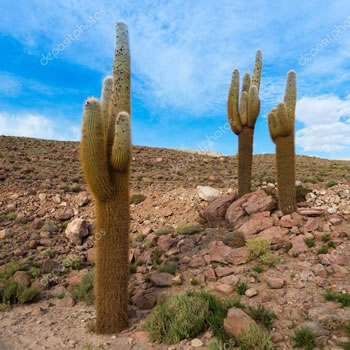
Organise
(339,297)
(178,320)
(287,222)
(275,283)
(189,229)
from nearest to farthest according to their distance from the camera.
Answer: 1. (178,320)
2. (339,297)
3. (275,283)
4. (287,222)
5. (189,229)

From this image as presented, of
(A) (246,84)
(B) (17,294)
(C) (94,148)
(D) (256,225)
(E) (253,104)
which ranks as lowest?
(B) (17,294)

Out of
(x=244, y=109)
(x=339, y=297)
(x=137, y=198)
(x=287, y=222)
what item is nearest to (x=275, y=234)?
(x=287, y=222)

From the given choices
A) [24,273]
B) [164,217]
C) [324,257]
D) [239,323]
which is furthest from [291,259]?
[24,273]

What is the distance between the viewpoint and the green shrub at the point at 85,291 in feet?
25.2

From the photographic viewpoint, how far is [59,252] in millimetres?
10953

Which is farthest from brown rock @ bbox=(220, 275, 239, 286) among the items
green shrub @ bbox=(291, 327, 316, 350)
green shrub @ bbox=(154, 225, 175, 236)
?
green shrub @ bbox=(154, 225, 175, 236)

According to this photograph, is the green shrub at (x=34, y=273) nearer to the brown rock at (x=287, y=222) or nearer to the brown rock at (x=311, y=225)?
the brown rock at (x=287, y=222)

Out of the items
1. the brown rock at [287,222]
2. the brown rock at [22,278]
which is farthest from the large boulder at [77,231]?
the brown rock at [287,222]

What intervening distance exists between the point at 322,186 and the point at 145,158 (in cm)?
1845

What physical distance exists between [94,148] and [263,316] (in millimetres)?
4344

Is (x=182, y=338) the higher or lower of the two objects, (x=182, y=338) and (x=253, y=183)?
the lower

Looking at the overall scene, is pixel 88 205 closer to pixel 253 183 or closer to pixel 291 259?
pixel 253 183

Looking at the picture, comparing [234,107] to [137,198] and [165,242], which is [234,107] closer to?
[165,242]

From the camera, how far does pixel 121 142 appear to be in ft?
19.1
